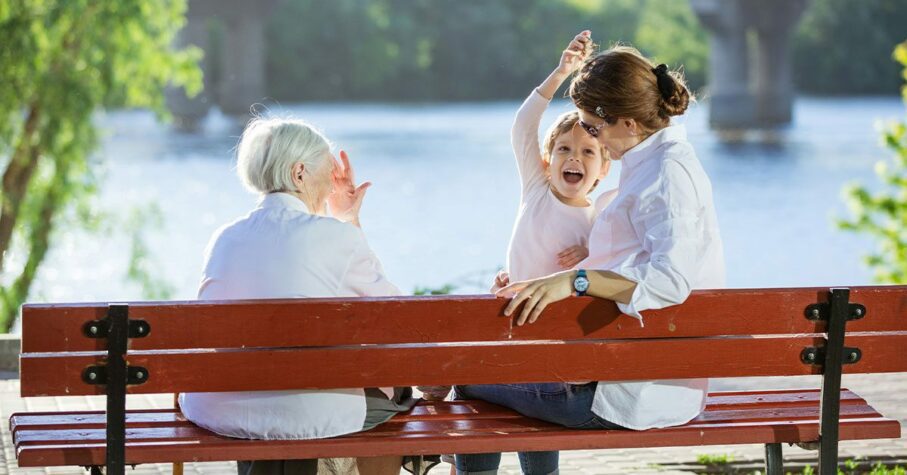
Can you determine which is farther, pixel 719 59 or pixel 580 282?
pixel 719 59

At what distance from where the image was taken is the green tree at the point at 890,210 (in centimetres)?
1095

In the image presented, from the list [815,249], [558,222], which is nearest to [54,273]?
[815,249]

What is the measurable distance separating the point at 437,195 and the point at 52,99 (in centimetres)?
2074

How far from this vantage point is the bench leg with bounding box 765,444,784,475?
3854mm

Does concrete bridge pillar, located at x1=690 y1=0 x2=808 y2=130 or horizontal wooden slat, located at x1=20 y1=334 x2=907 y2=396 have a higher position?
concrete bridge pillar, located at x1=690 y1=0 x2=808 y2=130

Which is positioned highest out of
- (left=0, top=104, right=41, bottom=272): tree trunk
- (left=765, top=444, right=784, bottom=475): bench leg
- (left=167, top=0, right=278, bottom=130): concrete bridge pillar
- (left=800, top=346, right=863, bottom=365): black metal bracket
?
(left=167, top=0, right=278, bottom=130): concrete bridge pillar

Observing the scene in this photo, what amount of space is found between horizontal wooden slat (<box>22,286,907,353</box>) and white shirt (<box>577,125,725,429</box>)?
86 mm

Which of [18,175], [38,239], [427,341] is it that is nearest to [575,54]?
[427,341]

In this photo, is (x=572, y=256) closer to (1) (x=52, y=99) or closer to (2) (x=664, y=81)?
(2) (x=664, y=81)

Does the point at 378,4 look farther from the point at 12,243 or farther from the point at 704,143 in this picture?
the point at 12,243

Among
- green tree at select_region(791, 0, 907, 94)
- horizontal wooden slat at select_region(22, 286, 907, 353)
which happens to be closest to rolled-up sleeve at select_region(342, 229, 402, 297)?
horizontal wooden slat at select_region(22, 286, 907, 353)

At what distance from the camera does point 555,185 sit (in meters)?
3.94

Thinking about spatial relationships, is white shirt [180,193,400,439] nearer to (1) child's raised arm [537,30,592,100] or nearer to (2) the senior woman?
(2) the senior woman

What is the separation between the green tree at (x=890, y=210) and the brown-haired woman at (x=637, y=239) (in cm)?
777
